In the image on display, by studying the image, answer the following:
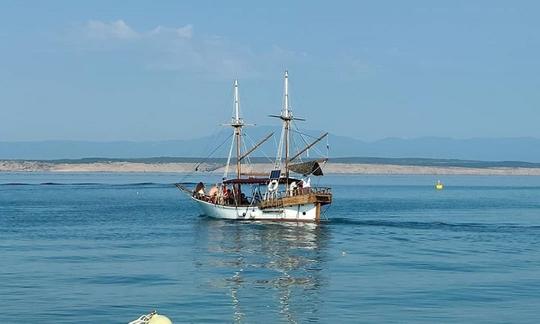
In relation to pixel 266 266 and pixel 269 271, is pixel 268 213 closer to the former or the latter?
pixel 266 266

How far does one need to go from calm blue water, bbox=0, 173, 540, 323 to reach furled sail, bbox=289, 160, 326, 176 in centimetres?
621

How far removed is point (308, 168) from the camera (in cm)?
10438

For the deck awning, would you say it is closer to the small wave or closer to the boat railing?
the boat railing

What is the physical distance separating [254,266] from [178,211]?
68.8 metres

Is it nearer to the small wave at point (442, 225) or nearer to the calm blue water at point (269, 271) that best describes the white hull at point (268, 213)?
the calm blue water at point (269, 271)

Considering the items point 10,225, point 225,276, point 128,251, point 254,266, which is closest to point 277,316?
point 225,276

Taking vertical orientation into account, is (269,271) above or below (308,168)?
below

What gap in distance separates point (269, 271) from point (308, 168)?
4622 centimetres

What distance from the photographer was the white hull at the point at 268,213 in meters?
97.9

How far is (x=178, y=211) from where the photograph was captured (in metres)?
129

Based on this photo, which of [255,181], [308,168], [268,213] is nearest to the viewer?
[268,213]

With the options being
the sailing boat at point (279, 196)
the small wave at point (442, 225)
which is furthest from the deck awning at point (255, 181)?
the small wave at point (442, 225)

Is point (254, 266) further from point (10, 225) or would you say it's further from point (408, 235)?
point (10, 225)

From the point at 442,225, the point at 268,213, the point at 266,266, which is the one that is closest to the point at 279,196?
the point at 268,213
